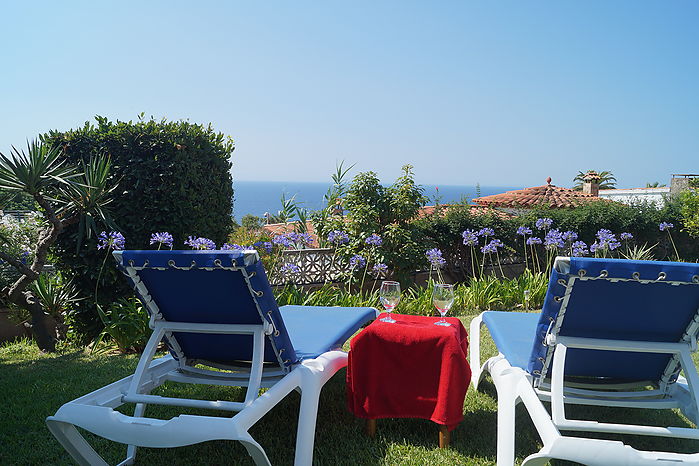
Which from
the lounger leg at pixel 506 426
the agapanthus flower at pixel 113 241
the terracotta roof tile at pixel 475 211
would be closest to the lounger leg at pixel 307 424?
the lounger leg at pixel 506 426

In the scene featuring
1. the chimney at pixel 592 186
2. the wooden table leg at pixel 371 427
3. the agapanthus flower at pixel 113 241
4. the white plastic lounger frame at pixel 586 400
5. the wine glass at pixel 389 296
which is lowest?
the wooden table leg at pixel 371 427

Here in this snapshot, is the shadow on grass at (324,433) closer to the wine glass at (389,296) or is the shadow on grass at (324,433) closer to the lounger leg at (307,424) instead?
the lounger leg at (307,424)

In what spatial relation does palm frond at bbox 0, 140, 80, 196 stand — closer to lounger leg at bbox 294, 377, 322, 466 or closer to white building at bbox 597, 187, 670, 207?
lounger leg at bbox 294, 377, 322, 466

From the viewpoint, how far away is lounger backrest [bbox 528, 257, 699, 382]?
206 cm

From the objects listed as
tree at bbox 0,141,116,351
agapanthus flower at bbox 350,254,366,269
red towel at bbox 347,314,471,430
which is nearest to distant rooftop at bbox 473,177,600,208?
agapanthus flower at bbox 350,254,366,269

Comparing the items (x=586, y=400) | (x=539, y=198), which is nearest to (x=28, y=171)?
(x=586, y=400)

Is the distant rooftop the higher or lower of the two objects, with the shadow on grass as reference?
higher

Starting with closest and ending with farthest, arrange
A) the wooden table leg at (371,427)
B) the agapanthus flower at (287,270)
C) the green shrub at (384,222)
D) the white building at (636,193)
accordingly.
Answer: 1. the wooden table leg at (371,427)
2. the agapanthus flower at (287,270)
3. the green shrub at (384,222)
4. the white building at (636,193)

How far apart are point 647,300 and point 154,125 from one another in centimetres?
478

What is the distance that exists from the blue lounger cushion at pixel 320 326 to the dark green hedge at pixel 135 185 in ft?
6.29

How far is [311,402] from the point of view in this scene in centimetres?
251

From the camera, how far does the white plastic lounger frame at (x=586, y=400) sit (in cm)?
188

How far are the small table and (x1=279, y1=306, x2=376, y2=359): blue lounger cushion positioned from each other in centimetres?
25

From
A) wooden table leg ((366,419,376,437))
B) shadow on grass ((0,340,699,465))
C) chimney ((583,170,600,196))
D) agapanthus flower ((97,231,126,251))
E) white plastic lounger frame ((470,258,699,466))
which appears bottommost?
shadow on grass ((0,340,699,465))
